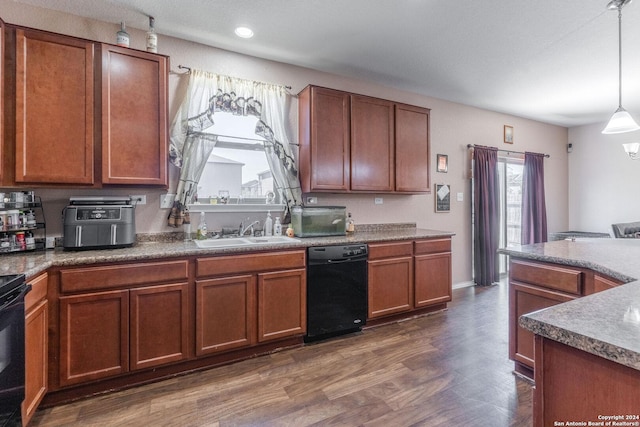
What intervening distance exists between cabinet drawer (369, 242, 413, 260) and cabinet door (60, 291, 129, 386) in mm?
2032

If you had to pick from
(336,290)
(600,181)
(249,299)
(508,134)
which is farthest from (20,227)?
(600,181)

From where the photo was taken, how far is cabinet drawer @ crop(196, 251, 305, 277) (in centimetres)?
224

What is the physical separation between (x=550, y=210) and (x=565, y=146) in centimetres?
132

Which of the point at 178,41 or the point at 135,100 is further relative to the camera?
the point at 178,41

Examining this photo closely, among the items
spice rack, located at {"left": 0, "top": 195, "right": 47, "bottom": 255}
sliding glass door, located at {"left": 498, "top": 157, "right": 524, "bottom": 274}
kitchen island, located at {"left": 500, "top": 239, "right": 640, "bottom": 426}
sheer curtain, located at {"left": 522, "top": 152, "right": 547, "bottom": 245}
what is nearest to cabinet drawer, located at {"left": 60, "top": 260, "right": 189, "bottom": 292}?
spice rack, located at {"left": 0, "top": 195, "right": 47, "bottom": 255}

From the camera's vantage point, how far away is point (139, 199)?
2.58 m

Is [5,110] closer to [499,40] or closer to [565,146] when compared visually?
[499,40]

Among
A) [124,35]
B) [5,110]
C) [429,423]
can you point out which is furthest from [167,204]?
[429,423]

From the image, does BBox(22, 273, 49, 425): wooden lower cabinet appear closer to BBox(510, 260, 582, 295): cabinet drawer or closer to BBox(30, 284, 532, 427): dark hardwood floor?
BBox(30, 284, 532, 427): dark hardwood floor

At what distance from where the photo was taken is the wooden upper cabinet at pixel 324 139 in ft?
9.95

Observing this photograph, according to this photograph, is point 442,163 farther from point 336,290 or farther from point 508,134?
point 336,290

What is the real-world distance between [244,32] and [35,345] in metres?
2.64

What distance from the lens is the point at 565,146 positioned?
19.0 ft

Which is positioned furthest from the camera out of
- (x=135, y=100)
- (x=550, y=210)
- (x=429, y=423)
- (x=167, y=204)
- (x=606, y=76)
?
(x=550, y=210)
